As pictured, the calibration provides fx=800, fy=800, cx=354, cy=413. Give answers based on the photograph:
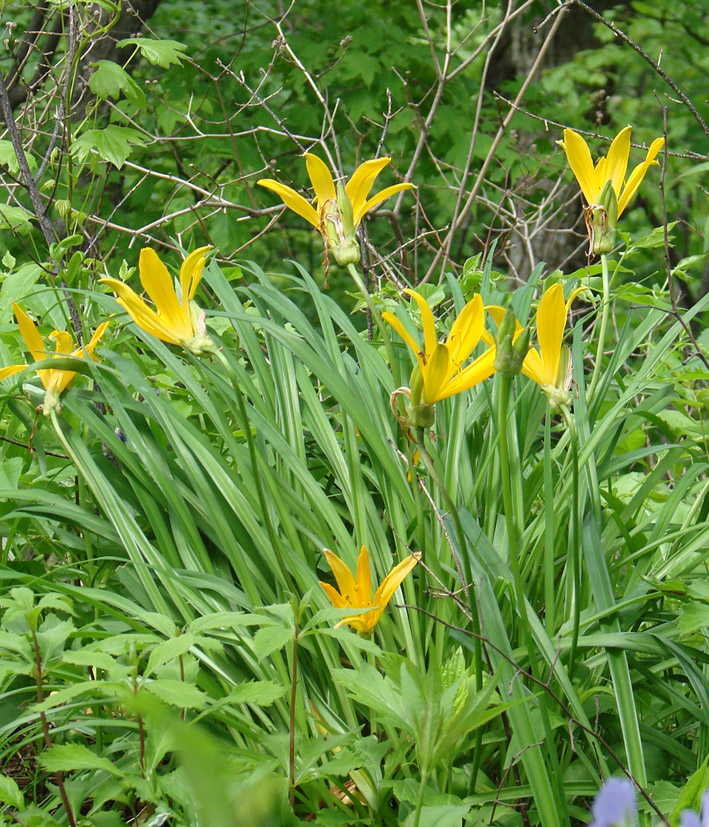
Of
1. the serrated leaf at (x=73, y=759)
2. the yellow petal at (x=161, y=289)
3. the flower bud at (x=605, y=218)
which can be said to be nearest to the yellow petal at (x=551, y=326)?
the flower bud at (x=605, y=218)

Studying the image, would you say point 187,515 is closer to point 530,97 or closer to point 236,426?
point 236,426

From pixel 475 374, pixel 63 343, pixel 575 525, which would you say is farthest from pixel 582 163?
pixel 63 343

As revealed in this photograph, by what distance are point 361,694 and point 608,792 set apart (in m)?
0.51

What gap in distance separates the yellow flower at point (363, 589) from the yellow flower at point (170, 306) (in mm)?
352

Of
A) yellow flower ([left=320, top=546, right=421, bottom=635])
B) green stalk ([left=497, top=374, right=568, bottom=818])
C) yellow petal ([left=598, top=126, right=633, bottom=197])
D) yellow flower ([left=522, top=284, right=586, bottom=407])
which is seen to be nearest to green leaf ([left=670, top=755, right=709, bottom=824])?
green stalk ([left=497, top=374, right=568, bottom=818])

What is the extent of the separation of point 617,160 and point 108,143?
115cm

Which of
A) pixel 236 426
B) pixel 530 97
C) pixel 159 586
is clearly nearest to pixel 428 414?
pixel 159 586

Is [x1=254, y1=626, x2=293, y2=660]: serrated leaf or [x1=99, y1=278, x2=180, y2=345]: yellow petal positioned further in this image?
[x1=99, y1=278, x2=180, y2=345]: yellow petal

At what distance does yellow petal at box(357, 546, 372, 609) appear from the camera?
976mm

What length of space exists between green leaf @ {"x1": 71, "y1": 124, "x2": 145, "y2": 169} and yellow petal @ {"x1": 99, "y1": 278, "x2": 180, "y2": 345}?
81 cm

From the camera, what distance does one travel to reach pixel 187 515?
1.22 meters

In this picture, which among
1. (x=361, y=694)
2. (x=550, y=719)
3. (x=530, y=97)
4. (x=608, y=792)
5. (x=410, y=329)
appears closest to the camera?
(x=608, y=792)

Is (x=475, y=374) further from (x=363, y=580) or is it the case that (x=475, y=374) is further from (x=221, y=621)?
(x=221, y=621)

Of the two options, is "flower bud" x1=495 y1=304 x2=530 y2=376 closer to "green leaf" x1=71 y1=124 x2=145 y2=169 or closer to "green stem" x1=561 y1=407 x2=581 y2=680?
"green stem" x1=561 y1=407 x2=581 y2=680
